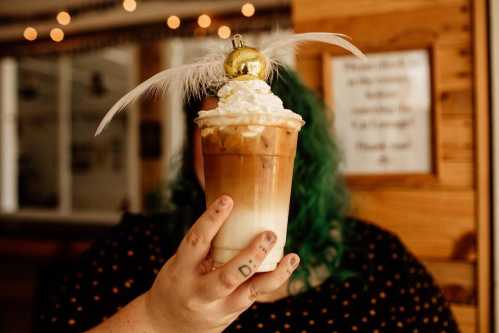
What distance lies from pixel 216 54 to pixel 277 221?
334 millimetres

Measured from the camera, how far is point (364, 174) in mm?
1652

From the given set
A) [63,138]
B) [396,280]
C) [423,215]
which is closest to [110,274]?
[396,280]

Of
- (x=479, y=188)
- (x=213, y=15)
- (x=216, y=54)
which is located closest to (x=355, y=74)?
(x=479, y=188)

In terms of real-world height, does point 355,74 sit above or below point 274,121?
above

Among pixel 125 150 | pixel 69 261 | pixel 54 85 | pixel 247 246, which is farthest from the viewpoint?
pixel 54 85

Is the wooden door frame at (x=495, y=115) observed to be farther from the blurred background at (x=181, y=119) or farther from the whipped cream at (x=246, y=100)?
the whipped cream at (x=246, y=100)

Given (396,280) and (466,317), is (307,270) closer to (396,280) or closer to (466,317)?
(396,280)

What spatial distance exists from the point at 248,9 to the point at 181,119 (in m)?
1.35

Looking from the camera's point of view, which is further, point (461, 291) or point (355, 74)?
point (355, 74)

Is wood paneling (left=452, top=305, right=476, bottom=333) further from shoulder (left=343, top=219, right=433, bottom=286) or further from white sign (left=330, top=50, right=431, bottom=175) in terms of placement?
white sign (left=330, top=50, right=431, bottom=175)

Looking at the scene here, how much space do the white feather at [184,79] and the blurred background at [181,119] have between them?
0.27 ft

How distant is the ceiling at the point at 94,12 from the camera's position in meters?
3.83

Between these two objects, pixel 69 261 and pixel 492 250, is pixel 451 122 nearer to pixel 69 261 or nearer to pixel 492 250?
pixel 492 250

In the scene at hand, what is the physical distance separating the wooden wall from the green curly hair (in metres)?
0.30
